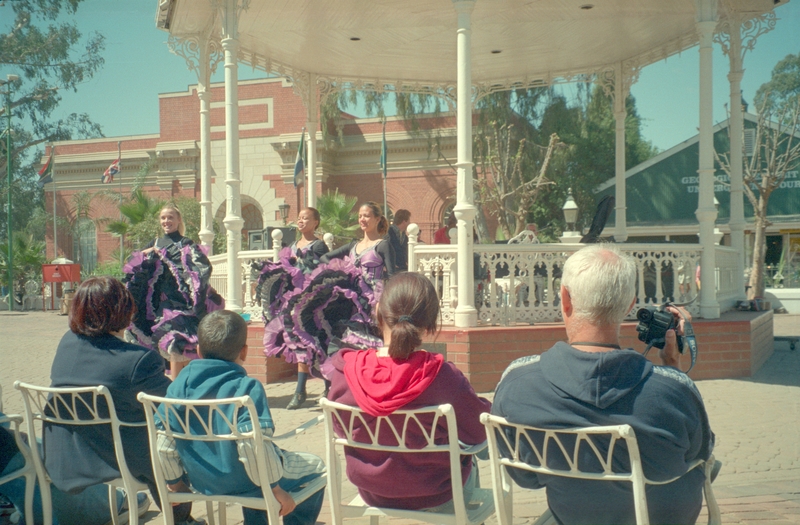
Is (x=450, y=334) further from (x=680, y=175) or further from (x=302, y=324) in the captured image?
(x=680, y=175)

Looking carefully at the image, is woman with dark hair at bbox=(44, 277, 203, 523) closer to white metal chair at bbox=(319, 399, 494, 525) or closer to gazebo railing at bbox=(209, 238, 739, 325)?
white metal chair at bbox=(319, 399, 494, 525)

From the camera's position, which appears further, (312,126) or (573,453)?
(312,126)

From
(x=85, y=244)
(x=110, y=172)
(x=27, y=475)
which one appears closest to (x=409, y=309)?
(x=27, y=475)

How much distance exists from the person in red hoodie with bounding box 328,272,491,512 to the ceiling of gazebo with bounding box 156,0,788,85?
683 cm

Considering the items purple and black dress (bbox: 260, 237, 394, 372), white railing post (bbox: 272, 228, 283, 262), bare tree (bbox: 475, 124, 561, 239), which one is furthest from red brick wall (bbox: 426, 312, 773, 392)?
bare tree (bbox: 475, 124, 561, 239)

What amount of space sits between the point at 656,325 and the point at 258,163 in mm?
26523

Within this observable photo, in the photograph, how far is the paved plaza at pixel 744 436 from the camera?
3.78m

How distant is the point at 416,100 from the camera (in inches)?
1021

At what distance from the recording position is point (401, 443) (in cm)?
241

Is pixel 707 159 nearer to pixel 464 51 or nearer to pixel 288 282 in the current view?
pixel 464 51

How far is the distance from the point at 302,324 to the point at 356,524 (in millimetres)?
2408

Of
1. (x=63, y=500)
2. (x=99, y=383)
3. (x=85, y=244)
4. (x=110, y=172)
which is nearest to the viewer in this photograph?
(x=99, y=383)

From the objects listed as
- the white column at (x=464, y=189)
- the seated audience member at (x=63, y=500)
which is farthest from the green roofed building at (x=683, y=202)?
the seated audience member at (x=63, y=500)

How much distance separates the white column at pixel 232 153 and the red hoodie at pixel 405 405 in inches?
218
